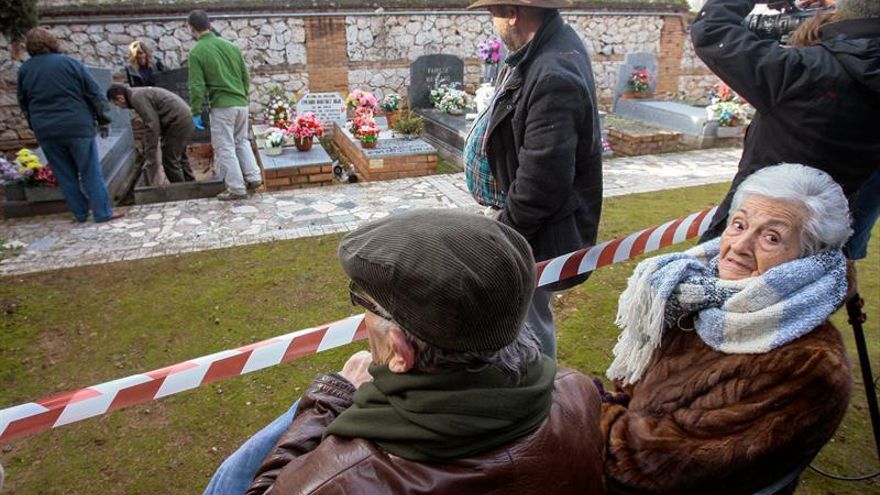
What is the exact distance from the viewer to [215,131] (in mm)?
6555

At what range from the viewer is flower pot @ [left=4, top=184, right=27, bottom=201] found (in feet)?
20.5

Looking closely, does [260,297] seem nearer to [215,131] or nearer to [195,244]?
[195,244]

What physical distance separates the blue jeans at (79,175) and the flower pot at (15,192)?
681mm

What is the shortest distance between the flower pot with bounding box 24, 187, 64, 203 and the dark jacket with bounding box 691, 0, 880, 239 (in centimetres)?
683

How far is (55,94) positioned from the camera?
217 inches

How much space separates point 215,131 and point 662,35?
41.6 feet

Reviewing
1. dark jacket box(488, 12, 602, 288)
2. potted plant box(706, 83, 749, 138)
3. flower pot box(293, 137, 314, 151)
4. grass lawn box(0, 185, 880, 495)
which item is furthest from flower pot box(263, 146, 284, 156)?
potted plant box(706, 83, 749, 138)

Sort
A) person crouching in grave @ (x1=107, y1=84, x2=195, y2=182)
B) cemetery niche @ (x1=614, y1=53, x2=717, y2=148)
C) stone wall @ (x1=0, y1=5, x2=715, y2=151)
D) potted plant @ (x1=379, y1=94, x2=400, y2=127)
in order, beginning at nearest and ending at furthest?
person crouching in grave @ (x1=107, y1=84, x2=195, y2=182) → cemetery niche @ (x1=614, y1=53, x2=717, y2=148) → potted plant @ (x1=379, y1=94, x2=400, y2=127) → stone wall @ (x1=0, y1=5, x2=715, y2=151)

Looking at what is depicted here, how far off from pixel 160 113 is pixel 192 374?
252 inches

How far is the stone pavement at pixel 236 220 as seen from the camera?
16.9 ft

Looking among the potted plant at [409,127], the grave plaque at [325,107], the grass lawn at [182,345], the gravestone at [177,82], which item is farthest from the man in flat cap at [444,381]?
the gravestone at [177,82]

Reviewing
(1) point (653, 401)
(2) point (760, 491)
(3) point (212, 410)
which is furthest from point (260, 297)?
(2) point (760, 491)

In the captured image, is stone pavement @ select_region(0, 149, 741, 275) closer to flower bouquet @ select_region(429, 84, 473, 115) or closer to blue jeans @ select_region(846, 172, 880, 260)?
flower bouquet @ select_region(429, 84, 473, 115)

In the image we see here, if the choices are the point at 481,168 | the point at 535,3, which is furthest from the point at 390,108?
the point at 535,3
